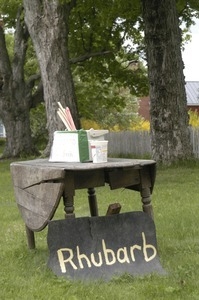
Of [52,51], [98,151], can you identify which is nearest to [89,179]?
[98,151]

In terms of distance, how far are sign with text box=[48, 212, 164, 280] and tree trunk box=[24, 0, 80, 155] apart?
11711mm

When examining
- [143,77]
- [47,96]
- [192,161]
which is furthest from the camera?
[143,77]

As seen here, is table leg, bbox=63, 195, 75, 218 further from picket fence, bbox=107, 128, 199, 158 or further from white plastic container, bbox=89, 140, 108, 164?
picket fence, bbox=107, 128, 199, 158

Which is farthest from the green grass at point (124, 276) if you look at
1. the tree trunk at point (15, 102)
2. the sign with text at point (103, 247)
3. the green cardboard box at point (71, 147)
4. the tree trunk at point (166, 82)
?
the tree trunk at point (15, 102)

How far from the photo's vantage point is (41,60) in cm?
1816

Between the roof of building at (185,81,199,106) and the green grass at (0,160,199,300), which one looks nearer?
the green grass at (0,160,199,300)

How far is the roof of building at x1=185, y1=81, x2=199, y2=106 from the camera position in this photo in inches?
2544

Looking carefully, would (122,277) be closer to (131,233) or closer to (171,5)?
(131,233)

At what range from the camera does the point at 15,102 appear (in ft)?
93.2

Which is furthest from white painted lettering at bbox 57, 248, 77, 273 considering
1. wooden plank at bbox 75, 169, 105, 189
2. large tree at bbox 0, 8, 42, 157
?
large tree at bbox 0, 8, 42, 157

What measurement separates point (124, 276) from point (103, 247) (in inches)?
13.0

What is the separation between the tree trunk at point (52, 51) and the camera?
17.6m

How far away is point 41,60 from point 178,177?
19.1 feet

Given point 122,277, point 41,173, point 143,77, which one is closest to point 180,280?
point 122,277
